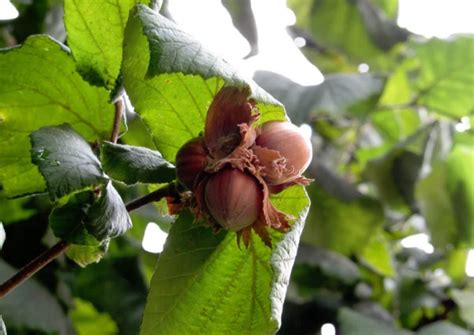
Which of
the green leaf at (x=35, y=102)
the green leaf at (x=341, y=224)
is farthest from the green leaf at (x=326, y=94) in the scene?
the green leaf at (x=35, y=102)

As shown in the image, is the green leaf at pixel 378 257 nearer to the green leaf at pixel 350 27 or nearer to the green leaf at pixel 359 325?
the green leaf at pixel 359 325

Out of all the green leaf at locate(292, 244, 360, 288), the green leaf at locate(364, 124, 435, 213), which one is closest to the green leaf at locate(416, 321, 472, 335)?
the green leaf at locate(292, 244, 360, 288)

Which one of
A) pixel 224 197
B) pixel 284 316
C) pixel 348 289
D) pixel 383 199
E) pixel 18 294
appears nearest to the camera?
pixel 224 197

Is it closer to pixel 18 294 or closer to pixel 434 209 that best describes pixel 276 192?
pixel 18 294

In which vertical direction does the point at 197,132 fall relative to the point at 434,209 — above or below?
above

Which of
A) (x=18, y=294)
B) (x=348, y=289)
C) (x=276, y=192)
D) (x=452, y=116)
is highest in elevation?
(x=276, y=192)

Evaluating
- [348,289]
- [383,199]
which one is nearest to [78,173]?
[348,289]

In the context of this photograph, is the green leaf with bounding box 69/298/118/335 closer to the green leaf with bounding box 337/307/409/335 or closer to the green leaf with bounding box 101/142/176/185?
the green leaf with bounding box 337/307/409/335
